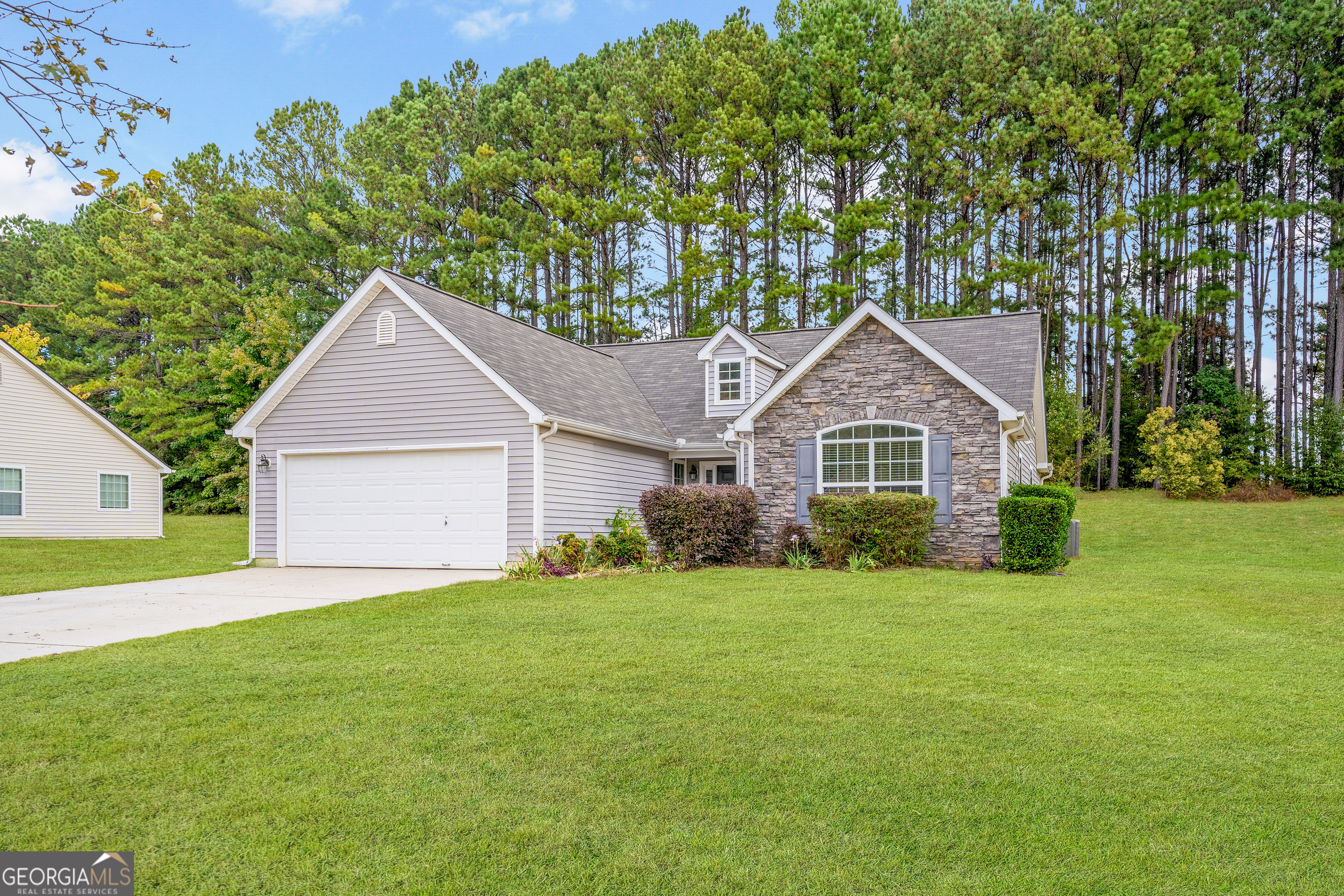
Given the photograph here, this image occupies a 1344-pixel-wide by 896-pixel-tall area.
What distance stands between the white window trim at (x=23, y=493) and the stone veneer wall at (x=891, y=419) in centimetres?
1944

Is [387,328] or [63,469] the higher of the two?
[387,328]

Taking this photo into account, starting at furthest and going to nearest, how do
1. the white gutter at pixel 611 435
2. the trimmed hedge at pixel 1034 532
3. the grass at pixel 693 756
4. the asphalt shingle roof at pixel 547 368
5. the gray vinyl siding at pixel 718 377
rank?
the gray vinyl siding at pixel 718 377
the asphalt shingle roof at pixel 547 368
the white gutter at pixel 611 435
the trimmed hedge at pixel 1034 532
the grass at pixel 693 756

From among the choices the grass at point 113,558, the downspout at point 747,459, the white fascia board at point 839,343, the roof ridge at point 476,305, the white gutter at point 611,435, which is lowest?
the grass at point 113,558

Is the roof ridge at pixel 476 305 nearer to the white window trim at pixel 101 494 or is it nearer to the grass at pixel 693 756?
the grass at pixel 693 756

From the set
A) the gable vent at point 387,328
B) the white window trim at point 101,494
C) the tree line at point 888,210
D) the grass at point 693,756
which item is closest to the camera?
the grass at point 693,756

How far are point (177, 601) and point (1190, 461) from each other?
26941 millimetres

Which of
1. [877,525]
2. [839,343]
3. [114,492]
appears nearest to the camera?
[877,525]

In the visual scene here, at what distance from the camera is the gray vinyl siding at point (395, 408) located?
1403 centimetres

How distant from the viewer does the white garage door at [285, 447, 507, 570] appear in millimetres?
14312

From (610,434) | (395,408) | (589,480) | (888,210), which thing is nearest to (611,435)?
(610,434)

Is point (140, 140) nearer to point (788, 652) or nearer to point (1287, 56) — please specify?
point (788, 652)

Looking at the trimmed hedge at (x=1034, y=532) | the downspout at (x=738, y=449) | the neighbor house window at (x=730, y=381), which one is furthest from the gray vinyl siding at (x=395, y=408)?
the trimmed hedge at (x=1034, y=532)

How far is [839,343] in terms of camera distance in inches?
593

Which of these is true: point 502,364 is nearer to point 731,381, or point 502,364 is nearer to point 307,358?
point 307,358
